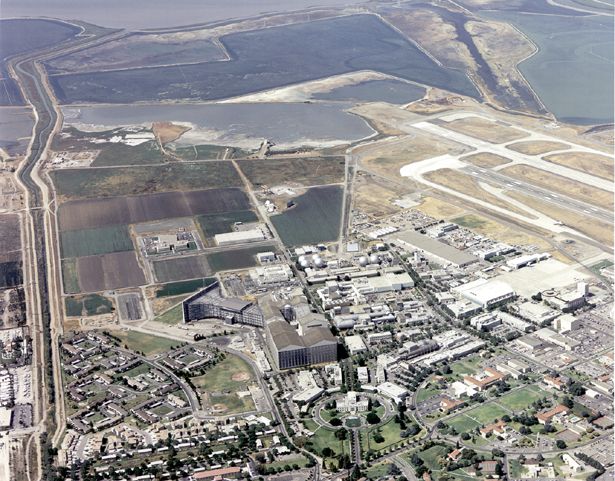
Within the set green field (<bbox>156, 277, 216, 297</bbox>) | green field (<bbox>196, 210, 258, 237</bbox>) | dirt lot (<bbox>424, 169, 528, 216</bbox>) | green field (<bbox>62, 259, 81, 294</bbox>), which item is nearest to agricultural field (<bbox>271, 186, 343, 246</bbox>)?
green field (<bbox>196, 210, 258, 237</bbox>)

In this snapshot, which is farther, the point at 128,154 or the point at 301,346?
the point at 128,154

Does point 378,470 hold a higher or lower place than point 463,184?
higher

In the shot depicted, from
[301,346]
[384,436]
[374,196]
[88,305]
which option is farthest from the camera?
[374,196]

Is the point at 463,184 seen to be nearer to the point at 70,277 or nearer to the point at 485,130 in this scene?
the point at 485,130

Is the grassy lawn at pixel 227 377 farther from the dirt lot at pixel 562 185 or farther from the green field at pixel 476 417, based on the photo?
the dirt lot at pixel 562 185

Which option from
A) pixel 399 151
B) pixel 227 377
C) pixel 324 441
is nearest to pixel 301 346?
pixel 227 377

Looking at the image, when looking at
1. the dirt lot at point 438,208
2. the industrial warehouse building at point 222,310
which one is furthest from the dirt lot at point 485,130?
the industrial warehouse building at point 222,310

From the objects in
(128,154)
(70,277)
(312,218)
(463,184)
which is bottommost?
(128,154)

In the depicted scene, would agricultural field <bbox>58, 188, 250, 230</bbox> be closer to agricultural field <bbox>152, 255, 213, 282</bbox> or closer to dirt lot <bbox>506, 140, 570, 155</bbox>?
agricultural field <bbox>152, 255, 213, 282</bbox>
